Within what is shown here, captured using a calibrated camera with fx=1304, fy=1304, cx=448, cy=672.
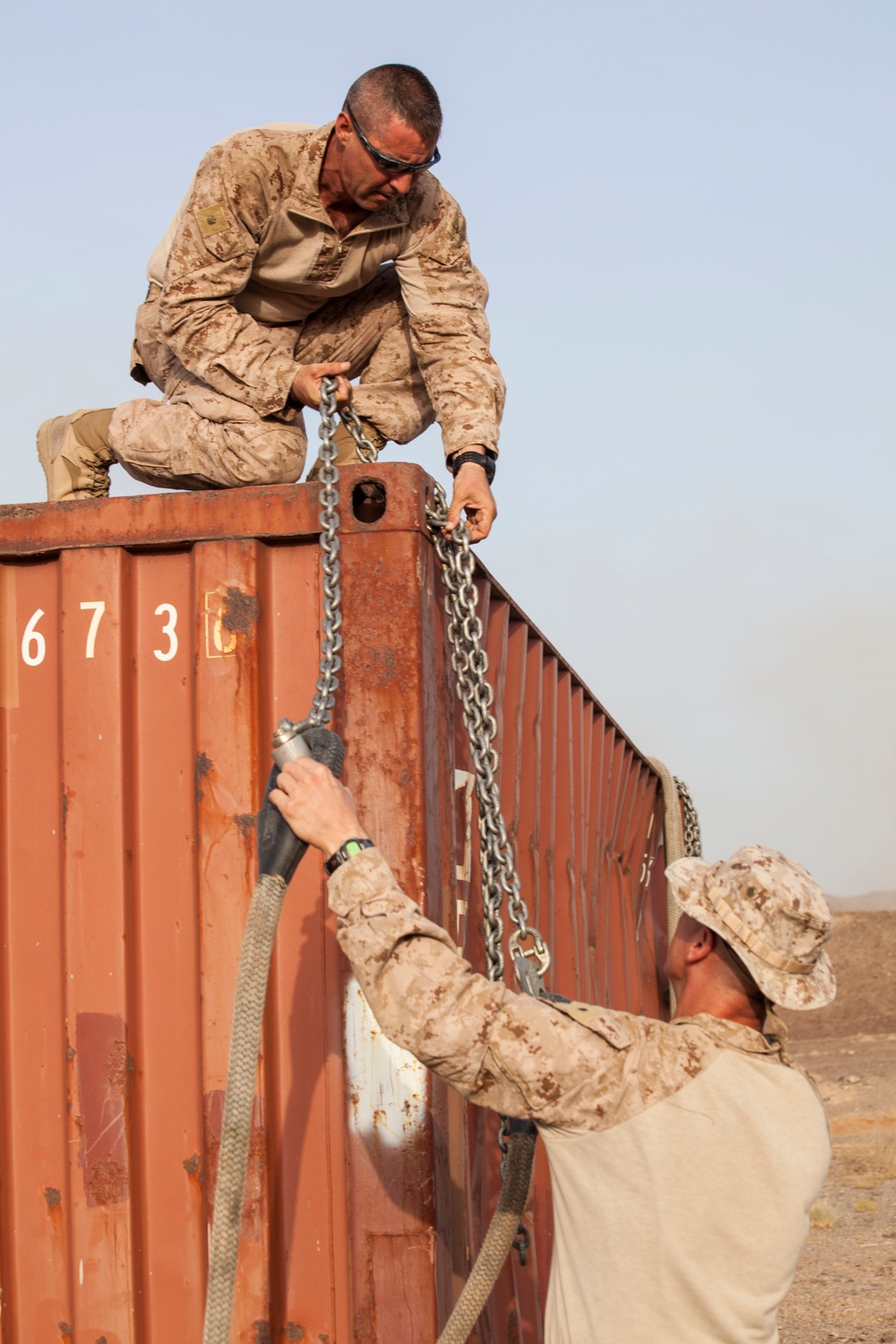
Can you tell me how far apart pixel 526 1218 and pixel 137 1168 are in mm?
1094

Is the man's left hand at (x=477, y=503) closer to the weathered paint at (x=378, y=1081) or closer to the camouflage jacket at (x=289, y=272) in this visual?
the camouflage jacket at (x=289, y=272)

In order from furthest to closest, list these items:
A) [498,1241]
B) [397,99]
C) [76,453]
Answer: [76,453], [397,99], [498,1241]

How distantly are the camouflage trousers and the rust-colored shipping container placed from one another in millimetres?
590

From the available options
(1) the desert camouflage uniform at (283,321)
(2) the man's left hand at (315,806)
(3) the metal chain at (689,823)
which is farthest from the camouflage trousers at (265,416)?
(3) the metal chain at (689,823)

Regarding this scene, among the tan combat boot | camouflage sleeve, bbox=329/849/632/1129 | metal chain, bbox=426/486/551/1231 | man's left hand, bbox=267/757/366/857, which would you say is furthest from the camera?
the tan combat boot

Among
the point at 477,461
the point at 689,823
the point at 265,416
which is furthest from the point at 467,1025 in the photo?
the point at 689,823

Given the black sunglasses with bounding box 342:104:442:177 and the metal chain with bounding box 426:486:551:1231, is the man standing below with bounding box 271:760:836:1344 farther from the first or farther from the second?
the black sunglasses with bounding box 342:104:442:177

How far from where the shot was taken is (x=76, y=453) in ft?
12.4

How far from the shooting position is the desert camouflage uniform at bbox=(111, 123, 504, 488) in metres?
3.23

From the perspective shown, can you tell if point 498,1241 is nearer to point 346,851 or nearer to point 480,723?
point 346,851

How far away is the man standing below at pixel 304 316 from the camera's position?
126 inches

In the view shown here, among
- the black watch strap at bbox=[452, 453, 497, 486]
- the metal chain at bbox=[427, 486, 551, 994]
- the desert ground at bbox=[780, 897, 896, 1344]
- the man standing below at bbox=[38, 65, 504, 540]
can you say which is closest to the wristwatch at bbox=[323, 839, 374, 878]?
the metal chain at bbox=[427, 486, 551, 994]

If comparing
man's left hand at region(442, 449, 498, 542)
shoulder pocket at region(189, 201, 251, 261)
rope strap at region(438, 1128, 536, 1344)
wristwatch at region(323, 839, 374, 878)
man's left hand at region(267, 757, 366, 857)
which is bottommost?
rope strap at region(438, 1128, 536, 1344)

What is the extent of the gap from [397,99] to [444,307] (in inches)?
24.5
